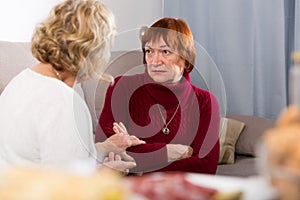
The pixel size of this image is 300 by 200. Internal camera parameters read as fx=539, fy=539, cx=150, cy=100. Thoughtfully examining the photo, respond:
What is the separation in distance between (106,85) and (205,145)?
81 centimetres

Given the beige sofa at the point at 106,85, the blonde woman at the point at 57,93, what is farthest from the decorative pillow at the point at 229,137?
the blonde woman at the point at 57,93

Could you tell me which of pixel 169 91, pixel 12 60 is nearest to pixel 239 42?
pixel 169 91

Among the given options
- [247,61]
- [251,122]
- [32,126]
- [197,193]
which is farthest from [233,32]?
[197,193]

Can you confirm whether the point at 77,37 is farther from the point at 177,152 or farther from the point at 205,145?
the point at 205,145

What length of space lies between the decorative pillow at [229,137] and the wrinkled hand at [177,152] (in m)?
0.51

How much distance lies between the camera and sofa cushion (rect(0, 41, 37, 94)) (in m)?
2.38

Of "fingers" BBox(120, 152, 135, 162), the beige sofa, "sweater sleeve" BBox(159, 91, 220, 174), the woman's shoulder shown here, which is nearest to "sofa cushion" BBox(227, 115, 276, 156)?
the beige sofa

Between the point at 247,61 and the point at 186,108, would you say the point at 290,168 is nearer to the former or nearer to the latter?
the point at 186,108

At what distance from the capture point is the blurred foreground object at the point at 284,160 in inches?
14.5

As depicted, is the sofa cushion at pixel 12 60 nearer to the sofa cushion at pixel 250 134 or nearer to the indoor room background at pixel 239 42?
the indoor room background at pixel 239 42

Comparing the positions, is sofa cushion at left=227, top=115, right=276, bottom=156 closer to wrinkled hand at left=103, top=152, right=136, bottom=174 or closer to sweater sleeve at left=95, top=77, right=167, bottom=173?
sweater sleeve at left=95, top=77, right=167, bottom=173

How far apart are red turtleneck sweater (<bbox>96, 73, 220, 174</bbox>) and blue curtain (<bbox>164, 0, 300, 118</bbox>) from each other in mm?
937

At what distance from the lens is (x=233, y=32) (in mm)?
3158

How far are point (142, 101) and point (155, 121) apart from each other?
0.10 m
